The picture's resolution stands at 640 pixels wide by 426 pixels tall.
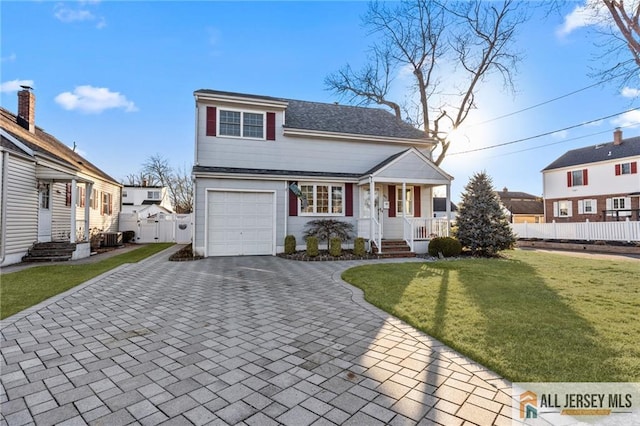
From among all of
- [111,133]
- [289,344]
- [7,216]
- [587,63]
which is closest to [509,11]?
[587,63]

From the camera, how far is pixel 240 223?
1234cm

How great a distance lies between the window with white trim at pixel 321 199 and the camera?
13.1 m

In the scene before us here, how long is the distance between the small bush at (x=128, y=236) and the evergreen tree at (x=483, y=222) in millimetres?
18904

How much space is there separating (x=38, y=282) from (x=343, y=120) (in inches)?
514

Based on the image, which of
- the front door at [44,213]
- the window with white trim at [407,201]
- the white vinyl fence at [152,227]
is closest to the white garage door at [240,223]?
the window with white trim at [407,201]

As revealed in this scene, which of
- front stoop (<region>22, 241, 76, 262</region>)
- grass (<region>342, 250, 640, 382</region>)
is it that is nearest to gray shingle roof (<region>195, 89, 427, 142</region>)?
grass (<region>342, 250, 640, 382</region>)

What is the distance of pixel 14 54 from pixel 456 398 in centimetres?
1534

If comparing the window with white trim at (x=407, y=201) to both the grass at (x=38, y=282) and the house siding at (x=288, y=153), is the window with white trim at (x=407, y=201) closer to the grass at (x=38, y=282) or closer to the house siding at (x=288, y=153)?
the house siding at (x=288, y=153)

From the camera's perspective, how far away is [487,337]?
12.0ft

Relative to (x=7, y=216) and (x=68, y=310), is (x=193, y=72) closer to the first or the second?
(x=7, y=216)

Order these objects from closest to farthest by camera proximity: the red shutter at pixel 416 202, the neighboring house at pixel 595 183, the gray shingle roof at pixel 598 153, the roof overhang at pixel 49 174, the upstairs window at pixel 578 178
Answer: the roof overhang at pixel 49 174
the red shutter at pixel 416 202
the neighboring house at pixel 595 183
the gray shingle roof at pixel 598 153
the upstairs window at pixel 578 178

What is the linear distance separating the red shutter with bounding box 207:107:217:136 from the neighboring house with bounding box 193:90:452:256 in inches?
1.5

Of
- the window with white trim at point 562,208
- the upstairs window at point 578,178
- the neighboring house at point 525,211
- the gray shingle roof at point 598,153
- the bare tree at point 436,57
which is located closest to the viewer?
the bare tree at point 436,57

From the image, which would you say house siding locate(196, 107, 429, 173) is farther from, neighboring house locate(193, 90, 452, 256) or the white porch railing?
the white porch railing
